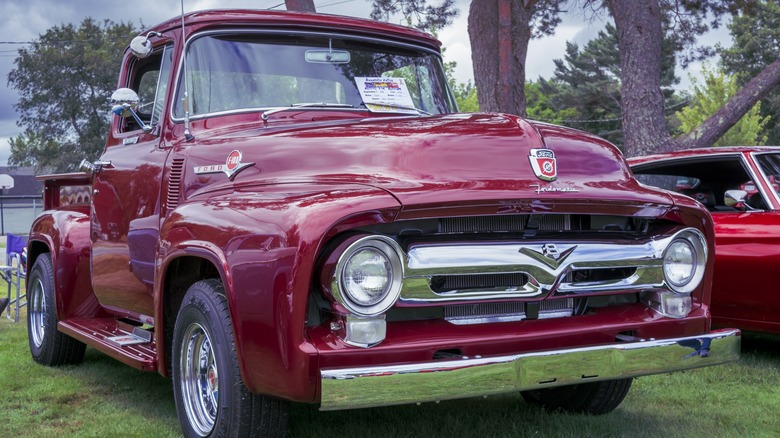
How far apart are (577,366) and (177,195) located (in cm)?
215

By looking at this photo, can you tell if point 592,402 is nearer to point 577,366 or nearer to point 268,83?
point 577,366

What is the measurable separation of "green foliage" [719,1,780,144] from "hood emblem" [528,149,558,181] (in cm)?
4734

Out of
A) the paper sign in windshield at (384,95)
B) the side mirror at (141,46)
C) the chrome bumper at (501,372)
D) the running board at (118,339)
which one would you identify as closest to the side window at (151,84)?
the side mirror at (141,46)

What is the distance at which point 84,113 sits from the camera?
165 feet

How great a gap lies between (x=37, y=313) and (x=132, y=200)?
7.13ft

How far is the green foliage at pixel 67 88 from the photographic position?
49.3 m

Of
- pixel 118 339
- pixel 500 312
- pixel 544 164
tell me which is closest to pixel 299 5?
pixel 118 339

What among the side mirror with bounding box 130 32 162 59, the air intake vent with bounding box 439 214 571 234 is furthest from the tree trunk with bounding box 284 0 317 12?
the air intake vent with bounding box 439 214 571 234

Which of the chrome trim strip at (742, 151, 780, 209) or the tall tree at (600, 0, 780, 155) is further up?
the tall tree at (600, 0, 780, 155)

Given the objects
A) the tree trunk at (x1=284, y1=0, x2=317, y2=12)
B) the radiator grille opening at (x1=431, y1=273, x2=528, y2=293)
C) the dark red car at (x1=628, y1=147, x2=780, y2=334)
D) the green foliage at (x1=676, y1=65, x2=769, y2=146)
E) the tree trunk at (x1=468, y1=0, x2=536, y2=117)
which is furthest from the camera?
the green foliage at (x1=676, y1=65, x2=769, y2=146)

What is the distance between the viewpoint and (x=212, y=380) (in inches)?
149

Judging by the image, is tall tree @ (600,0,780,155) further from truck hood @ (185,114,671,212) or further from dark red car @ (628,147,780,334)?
truck hood @ (185,114,671,212)

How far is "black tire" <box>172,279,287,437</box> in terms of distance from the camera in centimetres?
345

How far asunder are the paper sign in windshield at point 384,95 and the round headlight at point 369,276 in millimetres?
1717
